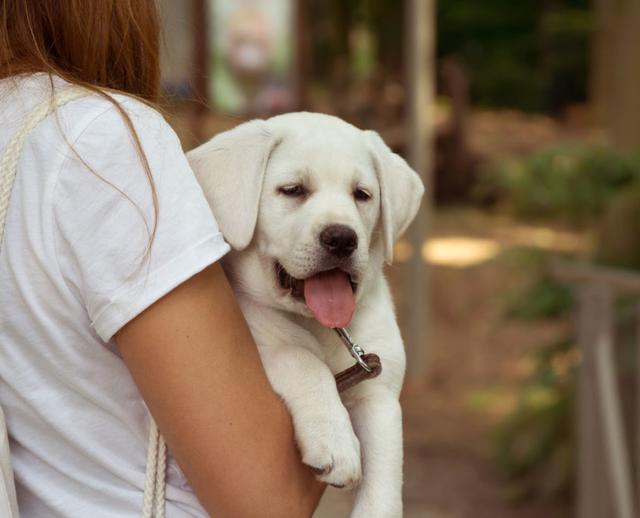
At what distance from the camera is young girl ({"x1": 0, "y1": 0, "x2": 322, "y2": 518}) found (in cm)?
144

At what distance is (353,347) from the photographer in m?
1.81

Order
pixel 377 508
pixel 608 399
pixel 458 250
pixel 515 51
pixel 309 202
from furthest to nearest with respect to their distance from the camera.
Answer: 1. pixel 515 51
2. pixel 458 250
3. pixel 608 399
4. pixel 309 202
5. pixel 377 508

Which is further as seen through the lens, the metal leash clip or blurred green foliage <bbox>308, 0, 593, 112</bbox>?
blurred green foliage <bbox>308, 0, 593, 112</bbox>

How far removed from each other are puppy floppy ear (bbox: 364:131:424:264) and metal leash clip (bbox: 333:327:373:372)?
0.24m

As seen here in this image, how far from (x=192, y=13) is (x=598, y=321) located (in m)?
3.29

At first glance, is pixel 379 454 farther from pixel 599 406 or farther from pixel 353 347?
pixel 599 406

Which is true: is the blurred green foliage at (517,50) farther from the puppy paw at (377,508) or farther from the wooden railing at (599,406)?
the puppy paw at (377,508)

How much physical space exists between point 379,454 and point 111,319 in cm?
66

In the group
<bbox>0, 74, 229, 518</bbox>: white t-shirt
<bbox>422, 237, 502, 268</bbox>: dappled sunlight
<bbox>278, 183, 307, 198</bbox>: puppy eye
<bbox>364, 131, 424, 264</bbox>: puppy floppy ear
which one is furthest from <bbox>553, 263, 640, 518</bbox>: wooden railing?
<bbox>422, 237, 502, 268</bbox>: dappled sunlight

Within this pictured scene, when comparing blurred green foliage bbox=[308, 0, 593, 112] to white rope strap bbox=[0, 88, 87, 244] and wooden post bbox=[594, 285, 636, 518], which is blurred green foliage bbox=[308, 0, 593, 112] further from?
white rope strap bbox=[0, 88, 87, 244]

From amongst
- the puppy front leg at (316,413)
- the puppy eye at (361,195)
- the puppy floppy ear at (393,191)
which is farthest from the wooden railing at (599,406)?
the puppy front leg at (316,413)

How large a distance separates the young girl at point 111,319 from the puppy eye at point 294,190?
18.9 inches

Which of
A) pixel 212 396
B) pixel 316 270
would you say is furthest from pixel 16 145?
pixel 316 270

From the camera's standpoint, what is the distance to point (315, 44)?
15508 millimetres
